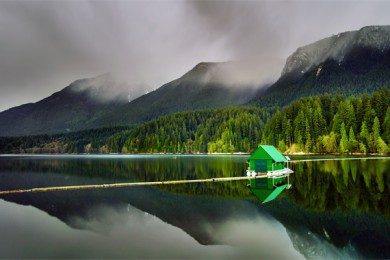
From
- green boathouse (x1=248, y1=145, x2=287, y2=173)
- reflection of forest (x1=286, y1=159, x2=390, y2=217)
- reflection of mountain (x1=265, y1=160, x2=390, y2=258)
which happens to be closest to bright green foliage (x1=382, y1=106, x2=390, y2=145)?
green boathouse (x1=248, y1=145, x2=287, y2=173)

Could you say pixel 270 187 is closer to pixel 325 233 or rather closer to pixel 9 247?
pixel 325 233

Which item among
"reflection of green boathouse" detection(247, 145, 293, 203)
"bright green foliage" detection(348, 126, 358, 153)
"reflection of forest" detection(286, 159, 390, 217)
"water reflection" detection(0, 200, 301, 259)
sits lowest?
"water reflection" detection(0, 200, 301, 259)

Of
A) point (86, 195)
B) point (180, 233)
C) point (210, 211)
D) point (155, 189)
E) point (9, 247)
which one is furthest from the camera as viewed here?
point (155, 189)

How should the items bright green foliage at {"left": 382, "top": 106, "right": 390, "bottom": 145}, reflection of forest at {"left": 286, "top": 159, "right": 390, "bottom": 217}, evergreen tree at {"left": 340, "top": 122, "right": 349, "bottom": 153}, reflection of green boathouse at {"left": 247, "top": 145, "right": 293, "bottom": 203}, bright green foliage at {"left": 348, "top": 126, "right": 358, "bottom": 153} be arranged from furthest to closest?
evergreen tree at {"left": 340, "top": 122, "right": 349, "bottom": 153}, bright green foliage at {"left": 348, "top": 126, "right": 358, "bottom": 153}, bright green foliage at {"left": 382, "top": 106, "right": 390, "bottom": 145}, reflection of green boathouse at {"left": 247, "top": 145, "right": 293, "bottom": 203}, reflection of forest at {"left": 286, "top": 159, "right": 390, "bottom": 217}

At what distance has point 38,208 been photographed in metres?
36.5

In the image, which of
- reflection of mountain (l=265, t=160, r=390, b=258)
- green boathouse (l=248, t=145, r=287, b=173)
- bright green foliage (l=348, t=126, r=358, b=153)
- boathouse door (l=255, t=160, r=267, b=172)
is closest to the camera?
reflection of mountain (l=265, t=160, r=390, b=258)

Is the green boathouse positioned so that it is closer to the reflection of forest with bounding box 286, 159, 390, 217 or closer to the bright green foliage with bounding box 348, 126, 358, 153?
the reflection of forest with bounding box 286, 159, 390, 217

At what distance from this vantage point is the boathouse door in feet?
193

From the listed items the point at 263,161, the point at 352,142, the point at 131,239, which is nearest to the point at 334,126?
the point at 352,142

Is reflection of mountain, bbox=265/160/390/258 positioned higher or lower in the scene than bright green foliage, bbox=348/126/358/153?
lower

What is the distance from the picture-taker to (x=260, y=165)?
194ft

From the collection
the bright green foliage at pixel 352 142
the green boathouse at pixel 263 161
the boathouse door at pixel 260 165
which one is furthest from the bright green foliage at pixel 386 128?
the boathouse door at pixel 260 165

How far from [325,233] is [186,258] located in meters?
9.46

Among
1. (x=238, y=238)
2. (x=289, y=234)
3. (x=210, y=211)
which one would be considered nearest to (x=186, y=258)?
(x=238, y=238)
